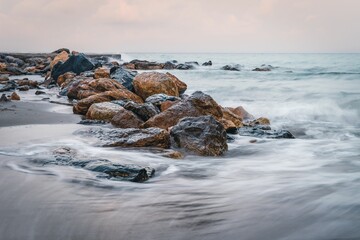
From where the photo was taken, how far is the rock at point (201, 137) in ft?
16.3

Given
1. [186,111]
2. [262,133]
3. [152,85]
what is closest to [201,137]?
[186,111]

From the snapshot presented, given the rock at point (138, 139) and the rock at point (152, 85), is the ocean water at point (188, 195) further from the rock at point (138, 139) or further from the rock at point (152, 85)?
the rock at point (152, 85)

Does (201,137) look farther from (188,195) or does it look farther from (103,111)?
(103,111)

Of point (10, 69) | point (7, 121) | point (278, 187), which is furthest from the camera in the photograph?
point (10, 69)

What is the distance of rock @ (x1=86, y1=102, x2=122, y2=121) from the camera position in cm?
703

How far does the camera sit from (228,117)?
24.7 ft

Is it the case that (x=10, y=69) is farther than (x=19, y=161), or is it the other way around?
(x=10, y=69)

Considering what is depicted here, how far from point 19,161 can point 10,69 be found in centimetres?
2146

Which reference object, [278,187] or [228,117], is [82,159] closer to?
[278,187]

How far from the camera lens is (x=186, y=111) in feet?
21.3

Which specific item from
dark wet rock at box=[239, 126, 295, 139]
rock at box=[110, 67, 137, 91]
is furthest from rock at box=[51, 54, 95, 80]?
dark wet rock at box=[239, 126, 295, 139]

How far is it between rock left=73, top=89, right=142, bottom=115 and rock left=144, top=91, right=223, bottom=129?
2.45m

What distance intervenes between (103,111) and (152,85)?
2509 mm

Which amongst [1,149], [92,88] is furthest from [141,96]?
[1,149]
